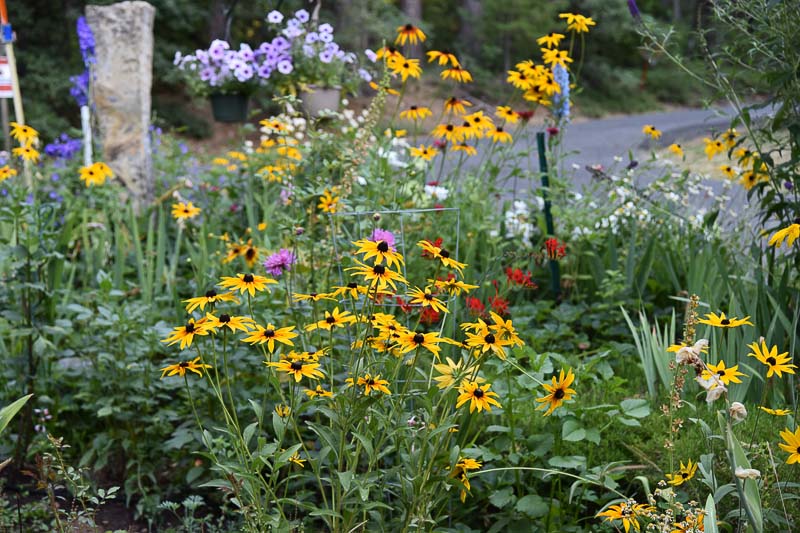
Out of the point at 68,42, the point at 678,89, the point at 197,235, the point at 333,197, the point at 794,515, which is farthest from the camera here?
the point at 678,89

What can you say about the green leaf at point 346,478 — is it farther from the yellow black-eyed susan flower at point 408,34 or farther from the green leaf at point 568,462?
the yellow black-eyed susan flower at point 408,34

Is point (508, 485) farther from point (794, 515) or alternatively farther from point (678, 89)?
point (678, 89)

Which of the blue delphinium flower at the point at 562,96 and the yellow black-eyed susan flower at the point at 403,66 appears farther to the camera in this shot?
the blue delphinium flower at the point at 562,96

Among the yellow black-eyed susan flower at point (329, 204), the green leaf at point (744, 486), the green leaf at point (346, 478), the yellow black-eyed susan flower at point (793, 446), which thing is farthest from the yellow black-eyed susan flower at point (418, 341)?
the yellow black-eyed susan flower at point (329, 204)

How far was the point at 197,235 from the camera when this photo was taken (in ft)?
13.5

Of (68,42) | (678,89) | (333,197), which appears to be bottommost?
(678,89)

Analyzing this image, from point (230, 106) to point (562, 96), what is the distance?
314cm

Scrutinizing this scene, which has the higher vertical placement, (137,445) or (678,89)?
(137,445)

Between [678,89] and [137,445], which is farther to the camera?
[678,89]

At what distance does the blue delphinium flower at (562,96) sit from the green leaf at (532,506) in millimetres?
1970

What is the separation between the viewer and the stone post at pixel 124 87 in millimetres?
4965

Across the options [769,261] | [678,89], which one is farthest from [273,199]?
[678,89]

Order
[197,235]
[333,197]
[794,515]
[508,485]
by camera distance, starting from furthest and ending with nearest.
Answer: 1. [197,235]
2. [333,197]
3. [508,485]
4. [794,515]

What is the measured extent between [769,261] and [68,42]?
12.9m
